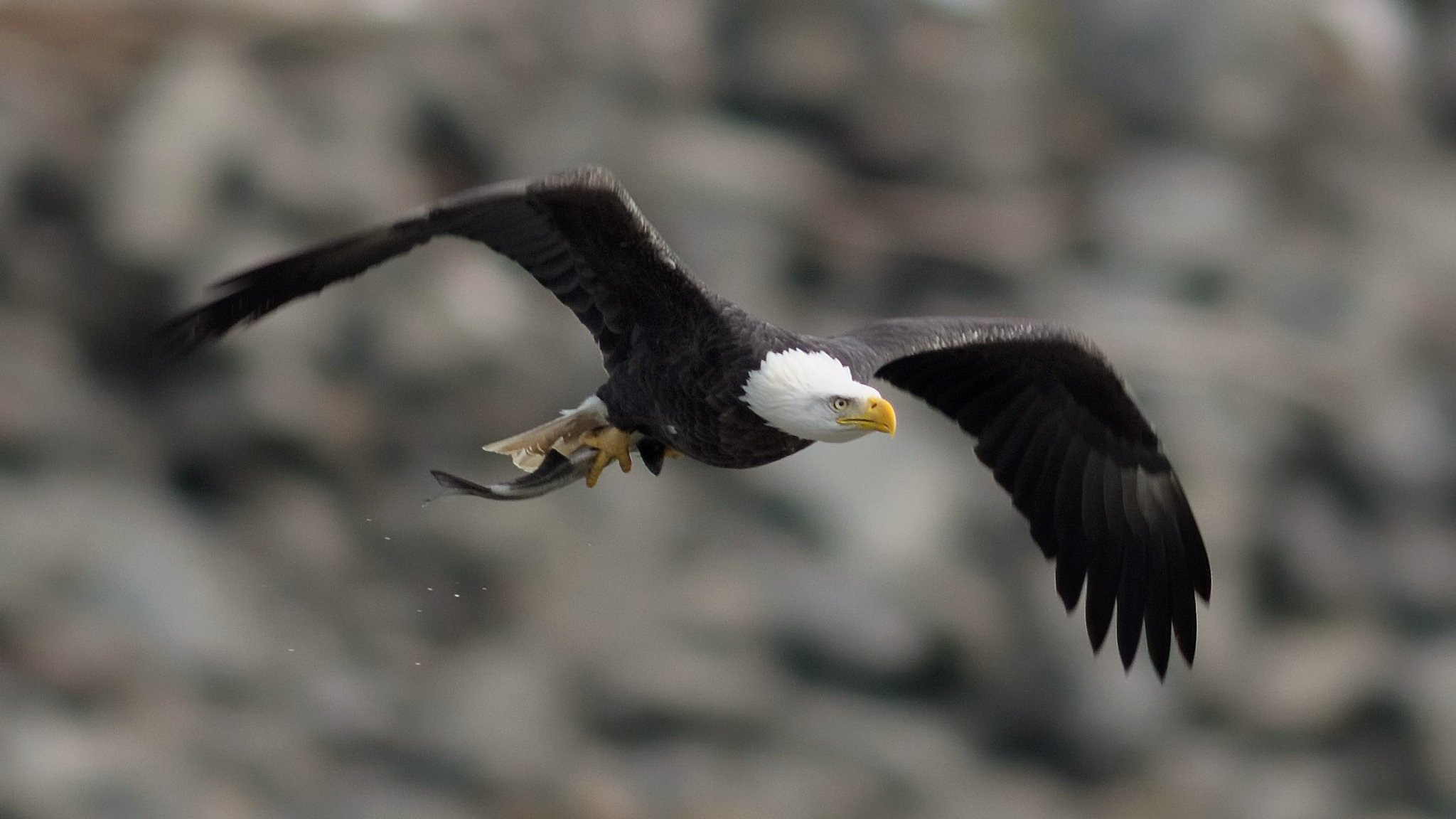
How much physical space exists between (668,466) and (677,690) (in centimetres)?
142

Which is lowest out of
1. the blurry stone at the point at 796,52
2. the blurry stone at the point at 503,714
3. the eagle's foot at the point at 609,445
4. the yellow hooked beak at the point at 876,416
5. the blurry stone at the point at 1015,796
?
the blurry stone at the point at 503,714

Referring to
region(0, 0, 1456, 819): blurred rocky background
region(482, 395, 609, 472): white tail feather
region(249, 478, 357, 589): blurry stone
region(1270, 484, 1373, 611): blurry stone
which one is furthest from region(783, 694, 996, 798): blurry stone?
region(482, 395, 609, 472): white tail feather

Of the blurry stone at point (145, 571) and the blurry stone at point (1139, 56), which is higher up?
the blurry stone at point (1139, 56)

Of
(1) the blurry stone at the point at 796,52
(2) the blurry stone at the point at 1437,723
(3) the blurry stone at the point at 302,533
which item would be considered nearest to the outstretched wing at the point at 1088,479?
(3) the blurry stone at the point at 302,533

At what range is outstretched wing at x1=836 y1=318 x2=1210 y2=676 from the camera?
620 cm

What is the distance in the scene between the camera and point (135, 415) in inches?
521

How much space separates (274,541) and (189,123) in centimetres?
266

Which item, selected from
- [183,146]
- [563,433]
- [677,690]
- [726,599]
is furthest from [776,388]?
[183,146]

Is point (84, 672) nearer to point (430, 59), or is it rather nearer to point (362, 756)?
point (362, 756)

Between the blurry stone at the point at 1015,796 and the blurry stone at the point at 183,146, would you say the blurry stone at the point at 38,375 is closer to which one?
the blurry stone at the point at 183,146

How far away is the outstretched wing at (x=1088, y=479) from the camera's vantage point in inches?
244

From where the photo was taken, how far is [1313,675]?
587 inches

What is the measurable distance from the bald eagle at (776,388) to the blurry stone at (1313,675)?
27.9ft

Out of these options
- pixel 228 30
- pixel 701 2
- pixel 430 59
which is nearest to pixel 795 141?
pixel 701 2
